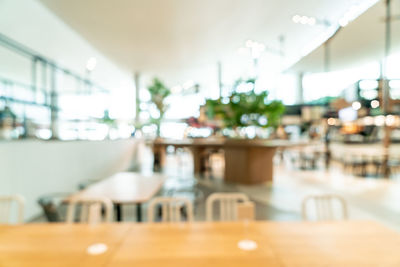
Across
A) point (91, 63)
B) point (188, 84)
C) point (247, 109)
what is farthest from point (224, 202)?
point (188, 84)

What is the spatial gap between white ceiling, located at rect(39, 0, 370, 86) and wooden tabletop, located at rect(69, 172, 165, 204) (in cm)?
274

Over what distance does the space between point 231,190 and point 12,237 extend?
4.27 m

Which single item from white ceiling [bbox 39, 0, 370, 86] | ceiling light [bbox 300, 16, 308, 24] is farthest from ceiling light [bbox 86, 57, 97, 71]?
ceiling light [bbox 300, 16, 308, 24]

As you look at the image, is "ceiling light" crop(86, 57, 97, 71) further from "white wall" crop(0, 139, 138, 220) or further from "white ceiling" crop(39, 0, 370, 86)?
"white wall" crop(0, 139, 138, 220)

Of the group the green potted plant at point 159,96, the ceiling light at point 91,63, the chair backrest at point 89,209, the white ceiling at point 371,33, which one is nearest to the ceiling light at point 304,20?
the white ceiling at point 371,33

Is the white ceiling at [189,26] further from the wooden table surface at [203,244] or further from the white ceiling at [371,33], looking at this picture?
the wooden table surface at [203,244]

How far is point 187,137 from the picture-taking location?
25.6 ft

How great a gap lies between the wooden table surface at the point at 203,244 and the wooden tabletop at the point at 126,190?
0.72m

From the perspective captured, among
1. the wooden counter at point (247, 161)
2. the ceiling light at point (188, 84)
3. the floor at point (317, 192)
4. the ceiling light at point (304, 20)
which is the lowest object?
the floor at point (317, 192)

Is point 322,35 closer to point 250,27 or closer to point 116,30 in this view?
point 250,27

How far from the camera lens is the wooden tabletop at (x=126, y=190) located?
2051mm

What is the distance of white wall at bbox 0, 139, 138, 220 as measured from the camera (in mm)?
2760

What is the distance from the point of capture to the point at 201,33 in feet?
19.4

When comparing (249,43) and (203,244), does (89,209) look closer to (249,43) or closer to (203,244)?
(203,244)
